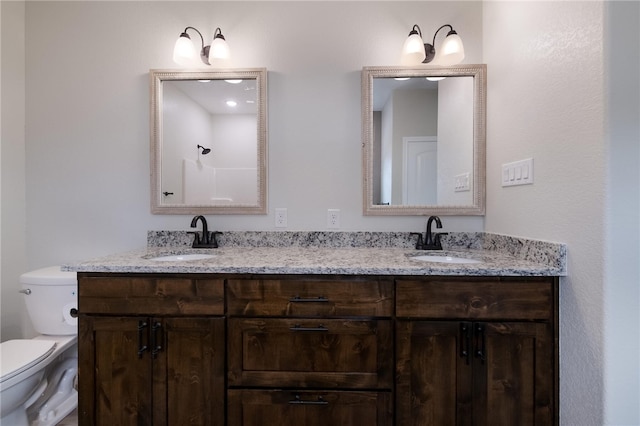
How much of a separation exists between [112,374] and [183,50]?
1.63 m

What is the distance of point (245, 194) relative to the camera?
177 centimetres

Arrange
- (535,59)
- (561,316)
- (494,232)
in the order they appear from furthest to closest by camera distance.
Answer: (494,232) < (535,59) < (561,316)

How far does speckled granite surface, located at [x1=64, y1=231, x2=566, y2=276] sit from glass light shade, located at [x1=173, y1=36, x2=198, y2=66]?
3.25 ft

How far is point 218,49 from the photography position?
5.47 feet

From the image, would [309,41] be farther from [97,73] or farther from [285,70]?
[97,73]

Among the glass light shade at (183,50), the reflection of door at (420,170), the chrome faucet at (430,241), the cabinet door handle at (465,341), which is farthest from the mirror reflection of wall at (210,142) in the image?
the cabinet door handle at (465,341)

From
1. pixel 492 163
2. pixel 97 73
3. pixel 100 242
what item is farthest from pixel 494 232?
pixel 97 73

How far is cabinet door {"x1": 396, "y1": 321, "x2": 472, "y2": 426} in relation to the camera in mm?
1153

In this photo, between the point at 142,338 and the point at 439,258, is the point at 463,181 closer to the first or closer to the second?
the point at 439,258

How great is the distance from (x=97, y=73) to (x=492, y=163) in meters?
2.35

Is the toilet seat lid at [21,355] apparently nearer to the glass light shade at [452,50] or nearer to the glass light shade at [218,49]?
the glass light shade at [218,49]

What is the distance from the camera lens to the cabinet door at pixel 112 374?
122 cm

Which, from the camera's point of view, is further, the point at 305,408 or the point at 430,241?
the point at 430,241

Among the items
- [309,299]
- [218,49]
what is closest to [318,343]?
[309,299]
